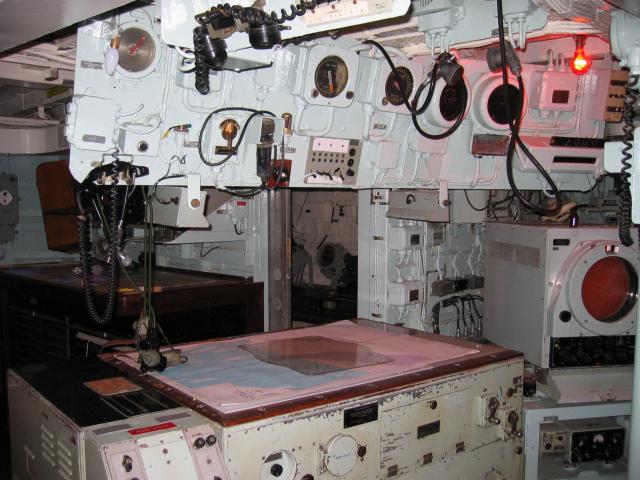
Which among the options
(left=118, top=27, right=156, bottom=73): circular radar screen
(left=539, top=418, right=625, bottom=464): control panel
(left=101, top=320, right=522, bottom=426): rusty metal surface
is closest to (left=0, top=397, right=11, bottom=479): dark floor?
(left=101, top=320, right=522, bottom=426): rusty metal surface

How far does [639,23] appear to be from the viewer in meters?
2.78

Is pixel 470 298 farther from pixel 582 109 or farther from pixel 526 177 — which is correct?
pixel 582 109

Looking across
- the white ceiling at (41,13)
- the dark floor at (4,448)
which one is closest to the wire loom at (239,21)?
the white ceiling at (41,13)

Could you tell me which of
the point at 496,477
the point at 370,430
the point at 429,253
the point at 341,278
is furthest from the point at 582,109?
the point at 341,278

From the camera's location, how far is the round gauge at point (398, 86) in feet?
13.2

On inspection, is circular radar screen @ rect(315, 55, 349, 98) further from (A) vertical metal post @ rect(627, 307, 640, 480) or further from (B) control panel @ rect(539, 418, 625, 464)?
(B) control panel @ rect(539, 418, 625, 464)

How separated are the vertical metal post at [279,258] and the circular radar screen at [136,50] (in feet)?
7.76

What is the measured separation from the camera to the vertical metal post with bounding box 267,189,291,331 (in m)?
5.38

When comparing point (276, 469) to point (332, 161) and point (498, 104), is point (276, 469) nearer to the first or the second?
point (332, 161)

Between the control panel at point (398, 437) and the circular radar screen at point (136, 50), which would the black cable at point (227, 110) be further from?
the control panel at point (398, 437)

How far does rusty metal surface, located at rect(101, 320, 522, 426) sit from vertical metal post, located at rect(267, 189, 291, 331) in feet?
5.45

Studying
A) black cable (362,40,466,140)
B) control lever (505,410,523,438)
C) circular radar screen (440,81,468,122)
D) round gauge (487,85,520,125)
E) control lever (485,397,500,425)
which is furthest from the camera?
round gauge (487,85,520,125)

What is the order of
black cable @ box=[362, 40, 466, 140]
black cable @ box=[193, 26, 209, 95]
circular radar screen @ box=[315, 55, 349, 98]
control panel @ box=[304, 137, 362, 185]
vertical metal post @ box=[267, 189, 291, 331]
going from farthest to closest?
vertical metal post @ box=[267, 189, 291, 331]
control panel @ box=[304, 137, 362, 185]
black cable @ box=[362, 40, 466, 140]
circular radar screen @ box=[315, 55, 349, 98]
black cable @ box=[193, 26, 209, 95]

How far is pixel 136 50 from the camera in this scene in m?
3.07
